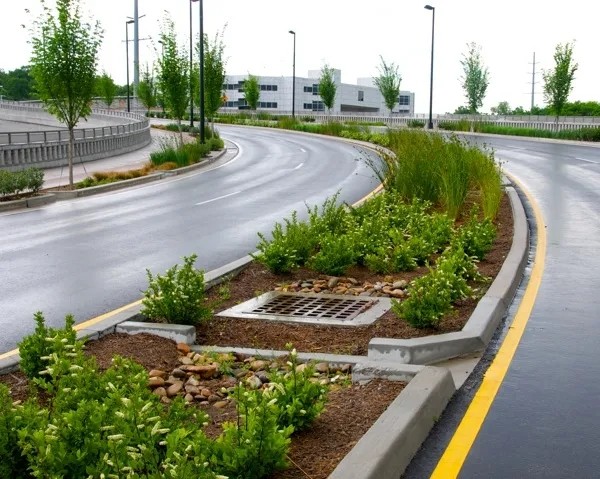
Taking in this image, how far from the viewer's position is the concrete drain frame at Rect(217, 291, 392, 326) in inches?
311

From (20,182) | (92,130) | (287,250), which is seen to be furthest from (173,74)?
(287,250)

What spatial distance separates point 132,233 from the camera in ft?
49.2

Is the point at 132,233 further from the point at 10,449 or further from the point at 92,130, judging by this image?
the point at 92,130

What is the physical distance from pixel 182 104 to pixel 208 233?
80.6 ft

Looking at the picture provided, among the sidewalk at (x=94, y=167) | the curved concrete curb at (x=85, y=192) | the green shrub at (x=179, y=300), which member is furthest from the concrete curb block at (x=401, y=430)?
the sidewalk at (x=94, y=167)

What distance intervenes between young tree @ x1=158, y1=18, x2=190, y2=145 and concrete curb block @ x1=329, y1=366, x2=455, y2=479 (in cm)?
3185

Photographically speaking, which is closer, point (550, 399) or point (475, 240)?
point (550, 399)

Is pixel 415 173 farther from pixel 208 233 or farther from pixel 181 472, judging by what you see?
pixel 181 472

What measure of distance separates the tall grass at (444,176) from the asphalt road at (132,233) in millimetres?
2774

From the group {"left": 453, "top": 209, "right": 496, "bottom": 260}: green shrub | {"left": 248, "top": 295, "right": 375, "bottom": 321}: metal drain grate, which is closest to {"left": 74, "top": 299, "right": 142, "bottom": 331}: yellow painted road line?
{"left": 248, "top": 295, "right": 375, "bottom": 321}: metal drain grate

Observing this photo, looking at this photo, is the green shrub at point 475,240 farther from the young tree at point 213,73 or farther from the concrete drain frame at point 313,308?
the young tree at point 213,73

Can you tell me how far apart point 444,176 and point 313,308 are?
20.6ft

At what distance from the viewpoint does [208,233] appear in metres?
14.8

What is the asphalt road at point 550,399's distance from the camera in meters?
4.73
